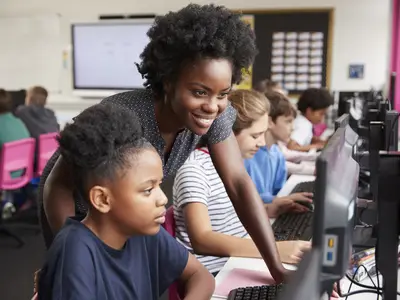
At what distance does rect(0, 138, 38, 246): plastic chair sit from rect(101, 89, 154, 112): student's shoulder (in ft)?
8.39

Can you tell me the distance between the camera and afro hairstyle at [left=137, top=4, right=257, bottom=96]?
1181 millimetres

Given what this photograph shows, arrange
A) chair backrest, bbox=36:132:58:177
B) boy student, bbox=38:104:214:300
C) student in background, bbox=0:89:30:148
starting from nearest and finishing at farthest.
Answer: boy student, bbox=38:104:214:300, student in background, bbox=0:89:30:148, chair backrest, bbox=36:132:58:177

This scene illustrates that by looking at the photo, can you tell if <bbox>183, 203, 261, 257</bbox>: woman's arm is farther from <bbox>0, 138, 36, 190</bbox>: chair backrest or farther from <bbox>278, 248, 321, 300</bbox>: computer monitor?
<bbox>0, 138, 36, 190</bbox>: chair backrest

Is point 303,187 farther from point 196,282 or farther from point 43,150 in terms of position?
point 43,150

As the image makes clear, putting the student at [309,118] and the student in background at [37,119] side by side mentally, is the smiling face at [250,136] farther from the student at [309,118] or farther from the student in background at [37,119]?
the student in background at [37,119]

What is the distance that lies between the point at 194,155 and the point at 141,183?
0.64 metres

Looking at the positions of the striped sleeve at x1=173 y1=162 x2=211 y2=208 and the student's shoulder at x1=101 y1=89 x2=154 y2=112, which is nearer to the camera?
the student's shoulder at x1=101 y1=89 x2=154 y2=112

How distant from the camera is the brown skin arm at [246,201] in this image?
1.29 meters

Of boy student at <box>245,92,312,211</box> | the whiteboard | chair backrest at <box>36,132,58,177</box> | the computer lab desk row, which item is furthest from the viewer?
the whiteboard

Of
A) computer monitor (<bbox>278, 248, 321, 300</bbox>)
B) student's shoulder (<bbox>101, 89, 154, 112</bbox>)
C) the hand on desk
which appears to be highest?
student's shoulder (<bbox>101, 89, 154, 112</bbox>)

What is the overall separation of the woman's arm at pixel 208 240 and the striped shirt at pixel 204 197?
0.03 metres

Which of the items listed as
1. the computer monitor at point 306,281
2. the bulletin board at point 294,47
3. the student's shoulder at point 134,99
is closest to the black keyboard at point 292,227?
the student's shoulder at point 134,99

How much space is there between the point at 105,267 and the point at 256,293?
1.21ft

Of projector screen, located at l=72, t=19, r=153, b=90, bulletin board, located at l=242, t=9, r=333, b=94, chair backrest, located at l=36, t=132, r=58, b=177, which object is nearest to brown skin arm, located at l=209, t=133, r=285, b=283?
chair backrest, located at l=36, t=132, r=58, b=177
